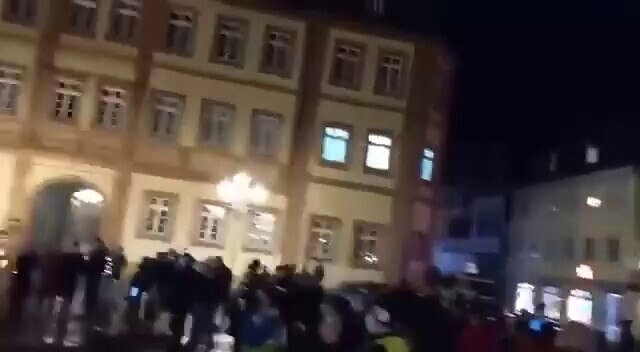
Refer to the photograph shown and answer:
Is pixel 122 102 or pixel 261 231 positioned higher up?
pixel 122 102

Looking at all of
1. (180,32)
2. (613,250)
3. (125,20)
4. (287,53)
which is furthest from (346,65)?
(613,250)

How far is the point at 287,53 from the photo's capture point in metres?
1.59

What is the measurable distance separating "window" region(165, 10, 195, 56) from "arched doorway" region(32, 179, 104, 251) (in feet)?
1.01

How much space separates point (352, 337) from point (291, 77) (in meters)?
0.52

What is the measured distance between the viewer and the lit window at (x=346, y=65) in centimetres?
158

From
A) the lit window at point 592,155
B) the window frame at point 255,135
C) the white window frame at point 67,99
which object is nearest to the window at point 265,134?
the window frame at point 255,135

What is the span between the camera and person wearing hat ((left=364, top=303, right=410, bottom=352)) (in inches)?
62.1

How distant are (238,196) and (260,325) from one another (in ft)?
0.83

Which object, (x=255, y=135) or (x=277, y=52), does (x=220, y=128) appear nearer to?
(x=255, y=135)

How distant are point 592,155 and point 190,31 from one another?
84 centimetres

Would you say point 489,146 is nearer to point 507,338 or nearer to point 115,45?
point 507,338

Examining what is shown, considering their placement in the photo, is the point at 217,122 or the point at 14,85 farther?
the point at 217,122

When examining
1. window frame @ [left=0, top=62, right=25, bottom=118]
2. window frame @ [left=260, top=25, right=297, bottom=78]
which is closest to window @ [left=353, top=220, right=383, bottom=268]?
window frame @ [left=260, top=25, right=297, bottom=78]

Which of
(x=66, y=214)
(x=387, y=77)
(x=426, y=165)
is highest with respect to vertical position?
(x=387, y=77)
